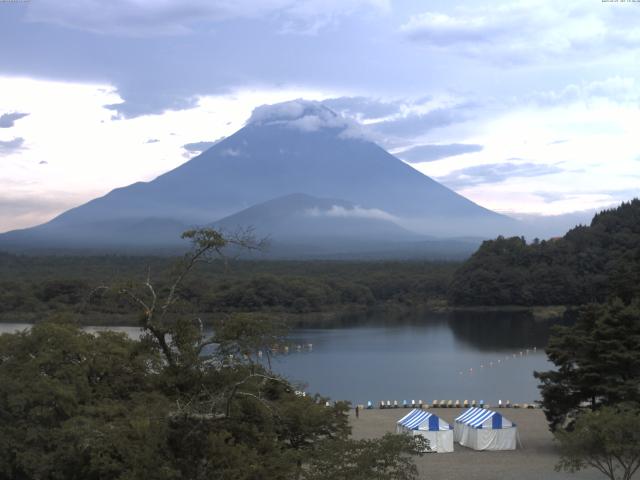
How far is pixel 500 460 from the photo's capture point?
1436 centimetres

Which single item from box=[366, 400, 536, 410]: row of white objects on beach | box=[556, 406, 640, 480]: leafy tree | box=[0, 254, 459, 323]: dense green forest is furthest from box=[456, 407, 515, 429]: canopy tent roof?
box=[0, 254, 459, 323]: dense green forest

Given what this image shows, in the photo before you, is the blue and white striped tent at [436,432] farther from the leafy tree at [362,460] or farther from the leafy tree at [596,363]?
the leafy tree at [362,460]

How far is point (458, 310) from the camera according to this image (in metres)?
50.7

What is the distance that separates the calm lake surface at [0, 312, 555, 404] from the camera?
80.7 ft

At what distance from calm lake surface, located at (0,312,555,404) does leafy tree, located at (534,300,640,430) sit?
18.5 ft

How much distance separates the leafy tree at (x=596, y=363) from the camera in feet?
46.2

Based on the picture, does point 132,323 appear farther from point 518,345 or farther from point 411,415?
point 411,415

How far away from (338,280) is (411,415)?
39.6 meters

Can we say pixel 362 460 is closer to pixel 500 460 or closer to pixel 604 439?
pixel 604 439

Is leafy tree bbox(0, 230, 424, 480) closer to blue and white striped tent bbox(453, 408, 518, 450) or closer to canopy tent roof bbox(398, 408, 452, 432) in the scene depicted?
canopy tent roof bbox(398, 408, 452, 432)

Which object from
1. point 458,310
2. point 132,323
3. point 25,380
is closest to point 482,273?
point 458,310

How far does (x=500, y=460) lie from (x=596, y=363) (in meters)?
2.23

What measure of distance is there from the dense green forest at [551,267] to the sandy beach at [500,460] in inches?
1257

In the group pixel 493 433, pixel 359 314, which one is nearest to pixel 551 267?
pixel 359 314
